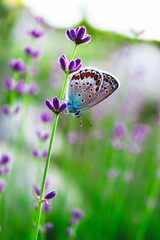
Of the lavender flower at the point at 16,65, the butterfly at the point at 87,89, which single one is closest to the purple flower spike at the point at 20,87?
the lavender flower at the point at 16,65

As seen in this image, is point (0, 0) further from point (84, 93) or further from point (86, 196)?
point (84, 93)

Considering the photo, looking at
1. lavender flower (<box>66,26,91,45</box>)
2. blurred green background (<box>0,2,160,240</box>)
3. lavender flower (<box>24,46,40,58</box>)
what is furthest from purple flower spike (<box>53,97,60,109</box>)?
lavender flower (<box>24,46,40,58</box>)

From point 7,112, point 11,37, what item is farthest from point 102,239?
point 11,37

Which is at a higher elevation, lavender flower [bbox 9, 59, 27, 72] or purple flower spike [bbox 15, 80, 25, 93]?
lavender flower [bbox 9, 59, 27, 72]

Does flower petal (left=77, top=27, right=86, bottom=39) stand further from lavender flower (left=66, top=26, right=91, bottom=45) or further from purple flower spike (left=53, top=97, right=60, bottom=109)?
Result: purple flower spike (left=53, top=97, right=60, bottom=109)

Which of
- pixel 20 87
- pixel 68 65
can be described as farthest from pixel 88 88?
pixel 20 87

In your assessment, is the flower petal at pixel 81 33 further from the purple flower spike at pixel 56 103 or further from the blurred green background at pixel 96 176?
the blurred green background at pixel 96 176

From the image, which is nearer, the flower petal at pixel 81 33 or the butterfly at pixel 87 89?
the flower petal at pixel 81 33

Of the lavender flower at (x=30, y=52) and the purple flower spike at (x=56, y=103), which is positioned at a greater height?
the lavender flower at (x=30, y=52)

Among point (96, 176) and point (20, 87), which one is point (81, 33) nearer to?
point (20, 87)
